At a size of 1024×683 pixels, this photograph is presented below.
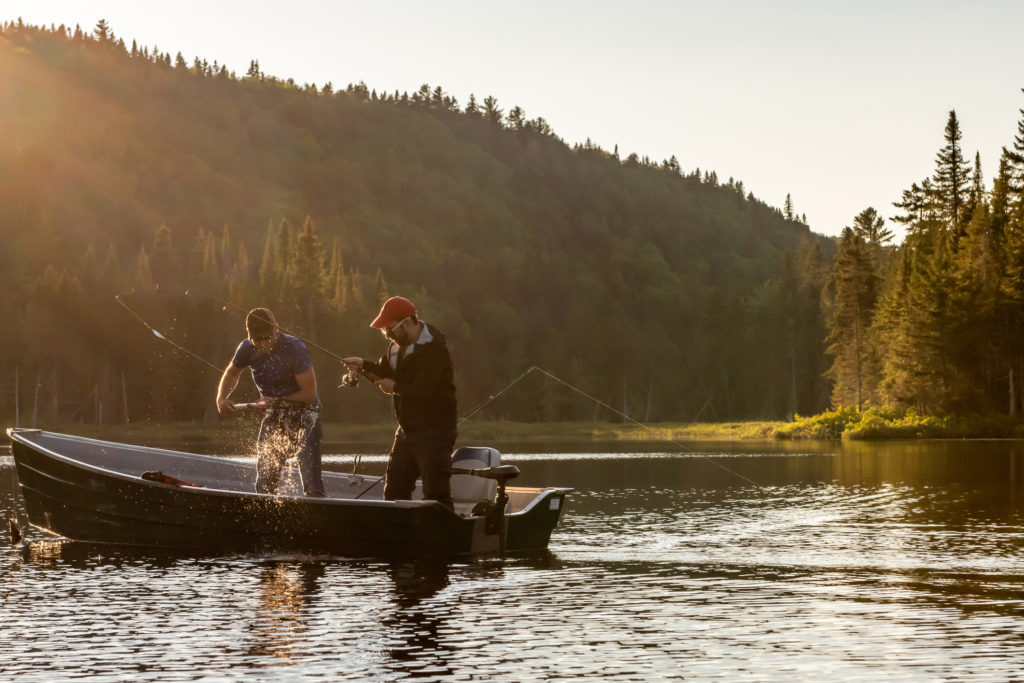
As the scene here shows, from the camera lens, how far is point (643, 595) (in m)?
13.7

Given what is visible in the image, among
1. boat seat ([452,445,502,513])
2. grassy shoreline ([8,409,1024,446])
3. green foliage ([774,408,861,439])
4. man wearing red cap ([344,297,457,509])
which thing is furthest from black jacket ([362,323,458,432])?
green foliage ([774,408,861,439])

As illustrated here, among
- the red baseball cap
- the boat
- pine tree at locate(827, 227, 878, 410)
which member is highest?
pine tree at locate(827, 227, 878, 410)

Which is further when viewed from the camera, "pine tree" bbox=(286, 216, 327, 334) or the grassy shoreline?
"pine tree" bbox=(286, 216, 327, 334)

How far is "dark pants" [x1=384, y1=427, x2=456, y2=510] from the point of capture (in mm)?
15727

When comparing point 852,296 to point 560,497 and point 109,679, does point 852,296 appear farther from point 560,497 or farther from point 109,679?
point 109,679

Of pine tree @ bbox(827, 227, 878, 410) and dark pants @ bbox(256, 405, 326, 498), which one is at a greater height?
pine tree @ bbox(827, 227, 878, 410)

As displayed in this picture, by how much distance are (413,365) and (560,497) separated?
11.5 ft

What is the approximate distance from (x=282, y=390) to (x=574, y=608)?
519 cm

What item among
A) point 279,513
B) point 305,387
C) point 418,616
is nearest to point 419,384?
point 305,387

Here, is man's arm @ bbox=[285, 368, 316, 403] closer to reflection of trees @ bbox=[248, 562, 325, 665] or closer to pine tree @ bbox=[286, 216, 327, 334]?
reflection of trees @ bbox=[248, 562, 325, 665]

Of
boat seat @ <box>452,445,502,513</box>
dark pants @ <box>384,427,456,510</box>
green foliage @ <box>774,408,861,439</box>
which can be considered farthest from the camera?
green foliage @ <box>774,408,861,439</box>

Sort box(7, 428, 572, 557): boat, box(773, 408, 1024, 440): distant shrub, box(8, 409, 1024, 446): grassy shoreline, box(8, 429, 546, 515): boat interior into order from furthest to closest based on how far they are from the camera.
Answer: box(8, 409, 1024, 446): grassy shoreline, box(773, 408, 1024, 440): distant shrub, box(8, 429, 546, 515): boat interior, box(7, 428, 572, 557): boat

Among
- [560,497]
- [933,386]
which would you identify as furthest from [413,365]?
[933,386]

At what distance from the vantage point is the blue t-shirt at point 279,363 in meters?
16.0
